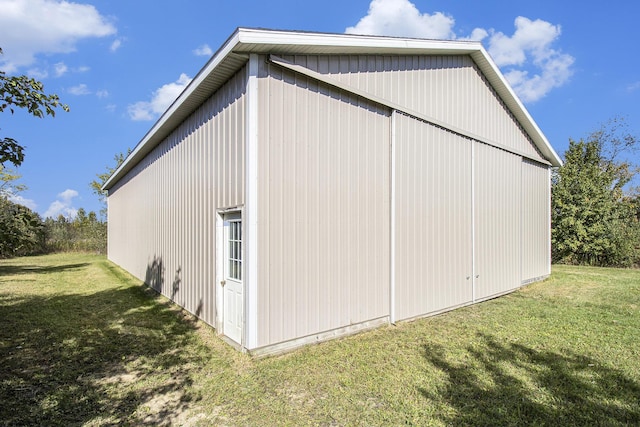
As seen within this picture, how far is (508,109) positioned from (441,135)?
11.3 feet

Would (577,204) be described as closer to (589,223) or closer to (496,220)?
(589,223)

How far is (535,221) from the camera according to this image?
34.6 feet

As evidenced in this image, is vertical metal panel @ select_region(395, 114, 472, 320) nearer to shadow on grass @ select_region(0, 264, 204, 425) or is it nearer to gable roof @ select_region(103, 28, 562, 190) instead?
gable roof @ select_region(103, 28, 562, 190)

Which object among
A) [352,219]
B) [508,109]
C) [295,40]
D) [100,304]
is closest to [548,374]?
[352,219]

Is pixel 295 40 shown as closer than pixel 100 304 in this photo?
Yes

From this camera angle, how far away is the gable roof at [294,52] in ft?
14.6

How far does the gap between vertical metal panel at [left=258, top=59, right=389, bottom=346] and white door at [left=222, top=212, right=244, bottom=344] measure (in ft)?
2.19

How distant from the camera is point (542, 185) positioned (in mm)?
11094

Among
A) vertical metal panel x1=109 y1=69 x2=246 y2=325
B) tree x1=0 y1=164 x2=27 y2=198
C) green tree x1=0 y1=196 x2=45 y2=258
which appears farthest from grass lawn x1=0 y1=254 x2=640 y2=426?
tree x1=0 y1=164 x2=27 y2=198

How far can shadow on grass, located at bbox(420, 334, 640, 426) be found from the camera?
3.13 meters

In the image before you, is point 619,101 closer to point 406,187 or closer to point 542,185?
point 542,185

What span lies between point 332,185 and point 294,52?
2003 millimetres

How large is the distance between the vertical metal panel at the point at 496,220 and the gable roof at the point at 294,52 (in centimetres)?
171

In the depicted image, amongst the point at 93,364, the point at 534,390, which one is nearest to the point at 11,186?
the point at 93,364
